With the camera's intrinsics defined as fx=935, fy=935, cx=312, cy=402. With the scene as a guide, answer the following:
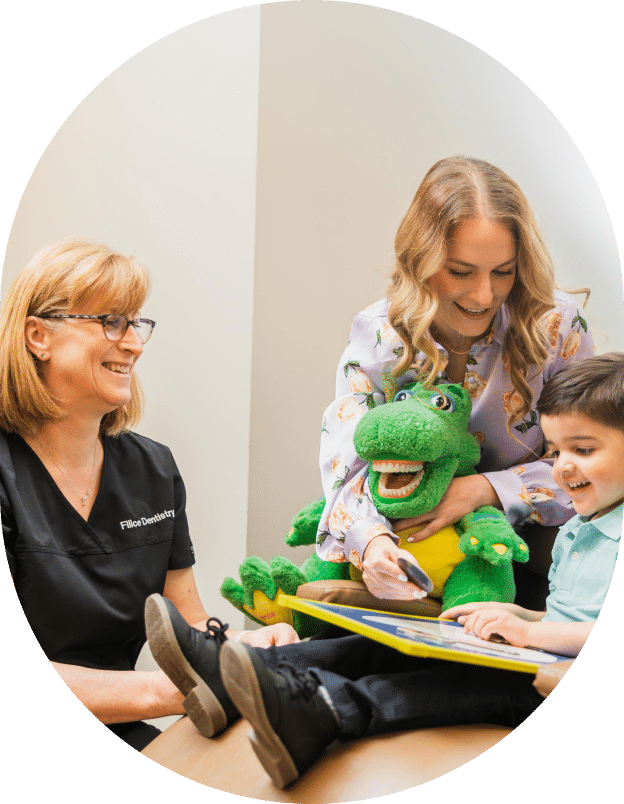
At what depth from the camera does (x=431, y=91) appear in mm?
1821

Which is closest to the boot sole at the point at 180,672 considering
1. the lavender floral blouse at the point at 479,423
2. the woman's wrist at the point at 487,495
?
the lavender floral blouse at the point at 479,423

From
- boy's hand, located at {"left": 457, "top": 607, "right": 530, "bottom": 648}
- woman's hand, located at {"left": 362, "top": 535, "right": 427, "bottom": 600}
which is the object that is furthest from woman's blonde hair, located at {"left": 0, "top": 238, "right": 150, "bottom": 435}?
boy's hand, located at {"left": 457, "top": 607, "right": 530, "bottom": 648}

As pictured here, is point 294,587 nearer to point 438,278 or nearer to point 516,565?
point 516,565

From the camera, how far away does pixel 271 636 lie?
1.77 meters

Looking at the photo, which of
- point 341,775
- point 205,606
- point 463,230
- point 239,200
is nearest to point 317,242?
point 239,200

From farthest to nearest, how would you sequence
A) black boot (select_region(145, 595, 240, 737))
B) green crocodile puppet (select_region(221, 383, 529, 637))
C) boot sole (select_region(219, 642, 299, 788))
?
green crocodile puppet (select_region(221, 383, 529, 637)) < black boot (select_region(145, 595, 240, 737)) < boot sole (select_region(219, 642, 299, 788))

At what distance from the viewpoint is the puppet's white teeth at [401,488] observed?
1.74 m

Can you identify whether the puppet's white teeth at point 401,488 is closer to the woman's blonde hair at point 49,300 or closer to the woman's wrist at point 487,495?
the woman's wrist at point 487,495

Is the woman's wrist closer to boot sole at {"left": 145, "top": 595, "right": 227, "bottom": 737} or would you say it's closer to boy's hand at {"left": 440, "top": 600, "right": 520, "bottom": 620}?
boy's hand at {"left": 440, "top": 600, "right": 520, "bottom": 620}

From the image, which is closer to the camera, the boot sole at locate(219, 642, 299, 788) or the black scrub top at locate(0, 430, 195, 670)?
the boot sole at locate(219, 642, 299, 788)

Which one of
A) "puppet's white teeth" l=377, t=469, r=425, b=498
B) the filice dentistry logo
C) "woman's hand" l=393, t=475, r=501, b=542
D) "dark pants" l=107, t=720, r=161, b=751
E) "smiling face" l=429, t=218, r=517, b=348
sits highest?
"smiling face" l=429, t=218, r=517, b=348

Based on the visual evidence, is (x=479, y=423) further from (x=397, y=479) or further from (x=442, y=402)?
(x=397, y=479)

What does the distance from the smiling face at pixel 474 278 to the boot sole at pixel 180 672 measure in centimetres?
73

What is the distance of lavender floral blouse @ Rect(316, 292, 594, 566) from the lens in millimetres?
1759
